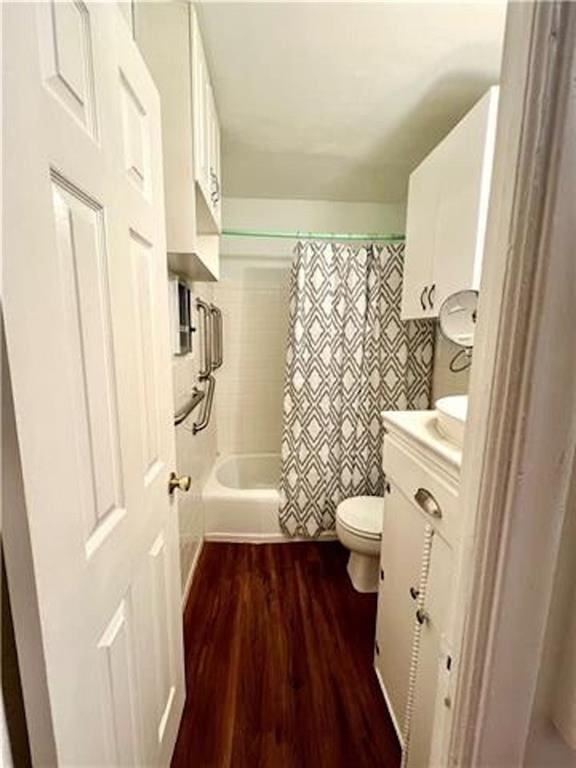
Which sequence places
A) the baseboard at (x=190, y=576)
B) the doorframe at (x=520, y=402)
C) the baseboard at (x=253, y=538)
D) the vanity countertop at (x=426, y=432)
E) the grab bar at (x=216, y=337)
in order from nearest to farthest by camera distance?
the doorframe at (x=520, y=402) < the vanity countertop at (x=426, y=432) < the baseboard at (x=190, y=576) < the baseboard at (x=253, y=538) < the grab bar at (x=216, y=337)

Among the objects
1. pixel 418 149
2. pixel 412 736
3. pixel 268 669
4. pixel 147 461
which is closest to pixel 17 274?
pixel 147 461

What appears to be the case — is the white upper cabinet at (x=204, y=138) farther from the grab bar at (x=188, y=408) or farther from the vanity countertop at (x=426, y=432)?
the vanity countertop at (x=426, y=432)

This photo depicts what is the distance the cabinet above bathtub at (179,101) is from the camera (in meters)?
1.13

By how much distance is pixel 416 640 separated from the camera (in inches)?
38.5

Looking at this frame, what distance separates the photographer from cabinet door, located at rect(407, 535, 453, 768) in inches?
33.0

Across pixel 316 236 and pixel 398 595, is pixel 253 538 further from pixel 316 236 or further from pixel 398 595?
pixel 316 236

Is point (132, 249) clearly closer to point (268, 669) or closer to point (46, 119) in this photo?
point (46, 119)

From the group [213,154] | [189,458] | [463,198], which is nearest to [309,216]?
[213,154]

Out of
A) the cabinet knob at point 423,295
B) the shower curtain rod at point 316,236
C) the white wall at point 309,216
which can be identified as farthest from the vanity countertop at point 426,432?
the white wall at point 309,216

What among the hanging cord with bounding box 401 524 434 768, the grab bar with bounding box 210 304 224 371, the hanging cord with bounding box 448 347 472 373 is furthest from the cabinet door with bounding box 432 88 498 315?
the grab bar with bounding box 210 304 224 371

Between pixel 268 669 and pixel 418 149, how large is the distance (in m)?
2.65

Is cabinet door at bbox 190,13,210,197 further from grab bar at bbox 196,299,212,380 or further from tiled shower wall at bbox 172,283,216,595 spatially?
grab bar at bbox 196,299,212,380

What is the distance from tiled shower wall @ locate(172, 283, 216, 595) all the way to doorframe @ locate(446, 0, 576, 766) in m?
1.34

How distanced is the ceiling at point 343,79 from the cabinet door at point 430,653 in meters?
1.66
